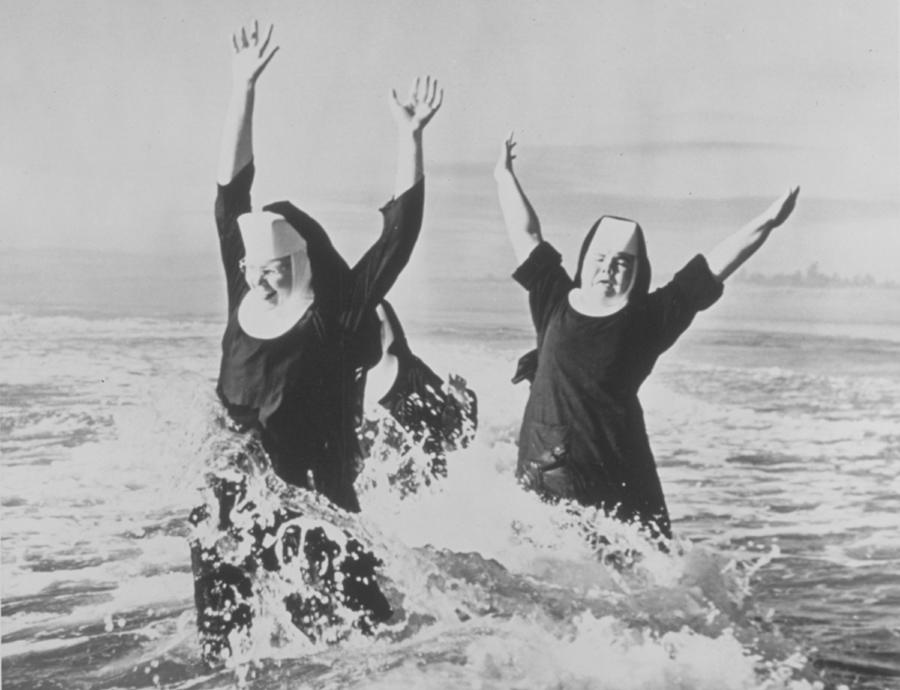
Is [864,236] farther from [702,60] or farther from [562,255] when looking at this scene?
[562,255]

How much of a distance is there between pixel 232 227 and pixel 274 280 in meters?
0.20

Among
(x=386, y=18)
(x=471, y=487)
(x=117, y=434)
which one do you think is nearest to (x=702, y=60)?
(x=386, y=18)

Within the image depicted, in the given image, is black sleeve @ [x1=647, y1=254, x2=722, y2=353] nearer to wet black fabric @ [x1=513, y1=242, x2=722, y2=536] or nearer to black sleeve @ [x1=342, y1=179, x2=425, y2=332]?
wet black fabric @ [x1=513, y1=242, x2=722, y2=536]

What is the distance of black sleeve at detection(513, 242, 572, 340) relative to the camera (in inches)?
121

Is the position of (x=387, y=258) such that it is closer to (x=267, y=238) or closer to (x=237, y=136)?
(x=267, y=238)

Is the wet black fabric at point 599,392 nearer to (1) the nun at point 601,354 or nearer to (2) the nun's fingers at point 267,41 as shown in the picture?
(1) the nun at point 601,354

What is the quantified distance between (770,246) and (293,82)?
1.38 meters

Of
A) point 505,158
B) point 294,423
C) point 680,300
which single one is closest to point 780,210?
point 680,300

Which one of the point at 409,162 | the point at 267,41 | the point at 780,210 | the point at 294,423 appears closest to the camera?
the point at 294,423

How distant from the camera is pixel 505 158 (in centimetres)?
315

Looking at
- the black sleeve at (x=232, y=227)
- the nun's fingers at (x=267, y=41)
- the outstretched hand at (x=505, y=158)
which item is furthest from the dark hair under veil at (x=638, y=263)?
the nun's fingers at (x=267, y=41)

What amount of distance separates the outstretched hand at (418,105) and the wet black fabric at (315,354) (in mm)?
184

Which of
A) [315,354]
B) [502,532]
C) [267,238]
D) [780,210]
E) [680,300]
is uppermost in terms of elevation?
[780,210]

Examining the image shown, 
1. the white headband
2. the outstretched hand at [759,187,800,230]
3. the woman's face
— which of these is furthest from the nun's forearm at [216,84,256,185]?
the outstretched hand at [759,187,800,230]
